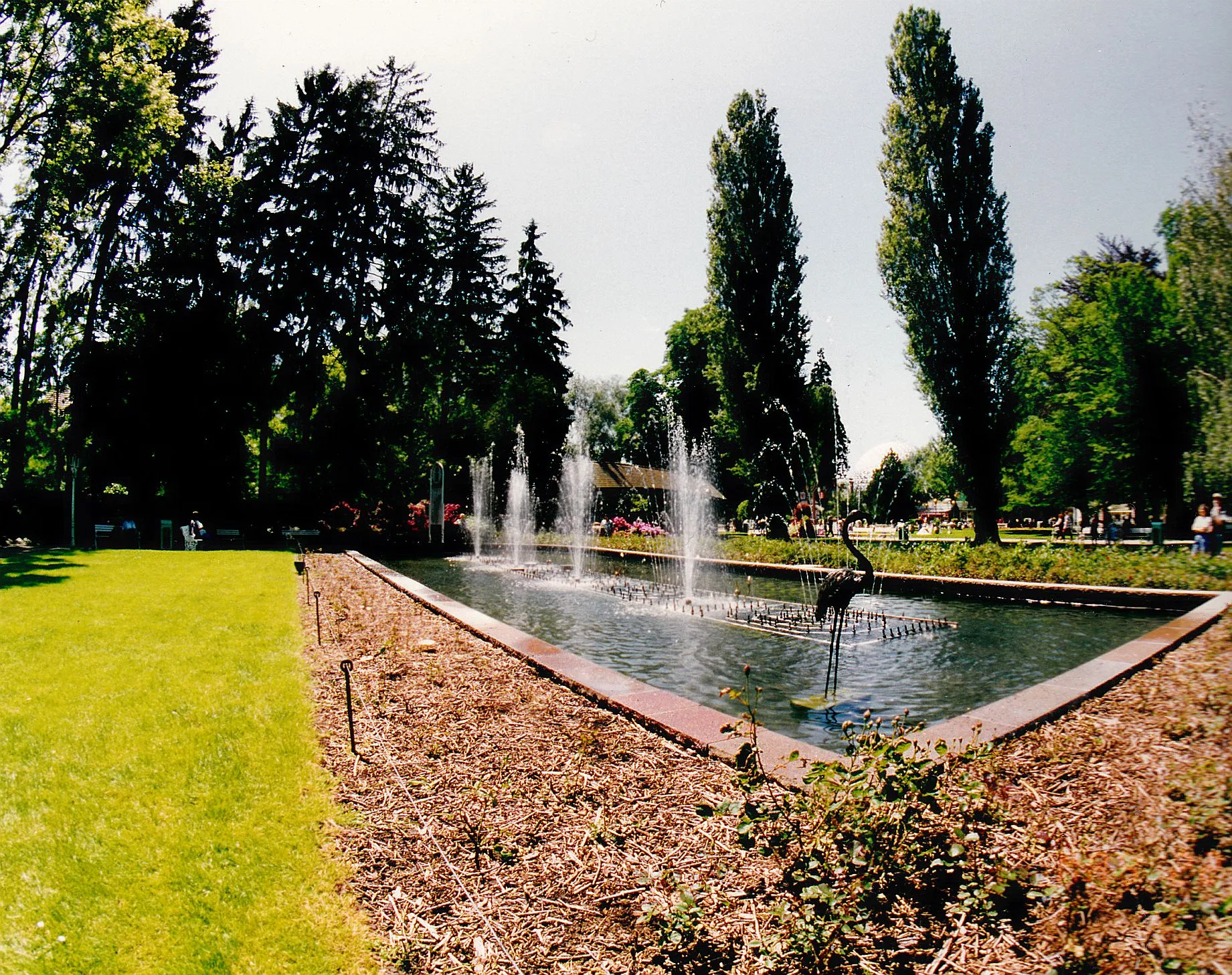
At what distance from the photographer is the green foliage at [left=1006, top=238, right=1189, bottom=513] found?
69.6ft

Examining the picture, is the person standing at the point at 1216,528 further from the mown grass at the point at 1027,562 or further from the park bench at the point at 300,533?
the park bench at the point at 300,533

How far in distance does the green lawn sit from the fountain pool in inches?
146

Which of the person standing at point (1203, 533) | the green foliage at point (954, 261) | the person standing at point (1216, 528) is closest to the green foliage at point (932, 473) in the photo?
the green foliage at point (954, 261)

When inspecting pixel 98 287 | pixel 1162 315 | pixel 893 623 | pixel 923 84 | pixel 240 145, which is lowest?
pixel 893 623

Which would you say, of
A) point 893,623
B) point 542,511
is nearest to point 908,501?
Answer: point 542,511

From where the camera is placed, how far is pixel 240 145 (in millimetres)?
34375

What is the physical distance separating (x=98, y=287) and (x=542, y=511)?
2440cm

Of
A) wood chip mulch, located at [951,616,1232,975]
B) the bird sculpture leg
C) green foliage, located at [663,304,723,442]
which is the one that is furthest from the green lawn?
green foliage, located at [663,304,723,442]

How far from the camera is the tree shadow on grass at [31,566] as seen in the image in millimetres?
12336

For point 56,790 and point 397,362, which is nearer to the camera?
point 56,790

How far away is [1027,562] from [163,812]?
1557 centimetres

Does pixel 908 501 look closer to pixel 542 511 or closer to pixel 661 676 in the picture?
pixel 542 511

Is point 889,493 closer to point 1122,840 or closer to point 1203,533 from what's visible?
point 1203,533

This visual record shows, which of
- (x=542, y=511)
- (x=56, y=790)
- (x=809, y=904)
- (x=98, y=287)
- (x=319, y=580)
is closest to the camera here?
(x=809, y=904)
